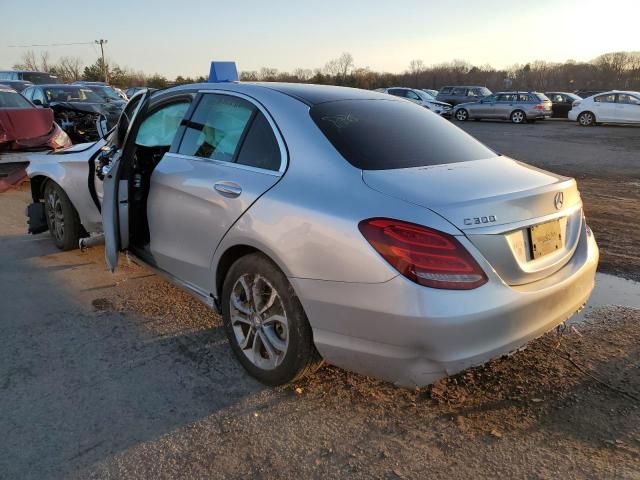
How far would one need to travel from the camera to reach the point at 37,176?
5773 mm

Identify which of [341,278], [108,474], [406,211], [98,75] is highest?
[98,75]

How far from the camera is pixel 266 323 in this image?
3.04 metres

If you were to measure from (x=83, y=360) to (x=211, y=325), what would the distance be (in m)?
0.88

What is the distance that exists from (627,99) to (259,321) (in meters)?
24.7

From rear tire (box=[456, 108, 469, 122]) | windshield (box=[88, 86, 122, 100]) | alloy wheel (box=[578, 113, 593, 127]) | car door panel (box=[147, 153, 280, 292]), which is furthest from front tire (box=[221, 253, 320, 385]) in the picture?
rear tire (box=[456, 108, 469, 122])

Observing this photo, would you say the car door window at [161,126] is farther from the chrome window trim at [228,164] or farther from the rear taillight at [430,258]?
the rear taillight at [430,258]

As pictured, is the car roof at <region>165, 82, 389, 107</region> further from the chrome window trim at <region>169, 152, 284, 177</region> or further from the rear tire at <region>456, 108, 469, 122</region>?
the rear tire at <region>456, 108, 469, 122</region>

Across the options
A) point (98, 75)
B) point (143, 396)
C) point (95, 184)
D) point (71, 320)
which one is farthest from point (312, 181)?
point (98, 75)

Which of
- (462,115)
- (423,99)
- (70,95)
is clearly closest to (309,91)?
(70,95)

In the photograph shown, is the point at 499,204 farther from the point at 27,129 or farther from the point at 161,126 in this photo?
the point at 27,129

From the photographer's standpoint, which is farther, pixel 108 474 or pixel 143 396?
pixel 143 396

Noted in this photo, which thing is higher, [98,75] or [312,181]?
[98,75]

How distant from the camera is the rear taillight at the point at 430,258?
7.63 ft

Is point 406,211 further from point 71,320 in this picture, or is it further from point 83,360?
point 71,320
